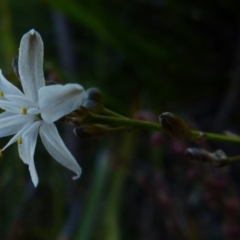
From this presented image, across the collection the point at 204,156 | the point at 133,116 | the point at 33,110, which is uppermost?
the point at 33,110

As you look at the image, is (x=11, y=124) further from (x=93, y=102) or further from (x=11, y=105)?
(x=93, y=102)

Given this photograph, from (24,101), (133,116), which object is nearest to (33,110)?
(24,101)

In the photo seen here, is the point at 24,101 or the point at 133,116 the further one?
the point at 133,116

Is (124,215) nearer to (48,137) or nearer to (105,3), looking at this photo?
(105,3)

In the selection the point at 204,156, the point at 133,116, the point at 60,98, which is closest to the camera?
the point at 60,98

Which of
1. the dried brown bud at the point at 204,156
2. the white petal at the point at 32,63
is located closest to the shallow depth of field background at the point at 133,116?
the dried brown bud at the point at 204,156

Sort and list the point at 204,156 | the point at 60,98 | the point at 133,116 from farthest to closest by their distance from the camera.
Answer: the point at 133,116
the point at 204,156
the point at 60,98

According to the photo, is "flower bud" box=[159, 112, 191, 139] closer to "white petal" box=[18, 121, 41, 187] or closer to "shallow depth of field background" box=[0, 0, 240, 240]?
"white petal" box=[18, 121, 41, 187]

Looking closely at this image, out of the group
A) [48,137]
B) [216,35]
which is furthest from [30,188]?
[48,137]

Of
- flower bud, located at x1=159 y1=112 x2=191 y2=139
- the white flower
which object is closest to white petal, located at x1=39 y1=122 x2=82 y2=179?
the white flower
